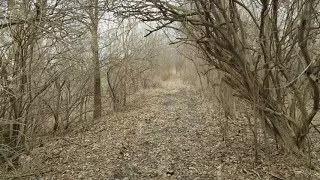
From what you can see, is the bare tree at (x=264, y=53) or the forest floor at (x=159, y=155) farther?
the forest floor at (x=159, y=155)

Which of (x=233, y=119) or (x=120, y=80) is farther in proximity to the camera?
(x=120, y=80)

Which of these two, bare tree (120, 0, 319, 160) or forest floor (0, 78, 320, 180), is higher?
bare tree (120, 0, 319, 160)

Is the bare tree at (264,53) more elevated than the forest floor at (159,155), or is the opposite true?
the bare tree at (264,53)

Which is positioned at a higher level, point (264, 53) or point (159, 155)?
point (264, 53)

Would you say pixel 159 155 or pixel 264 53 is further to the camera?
pixel 159 155

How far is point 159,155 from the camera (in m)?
6.89

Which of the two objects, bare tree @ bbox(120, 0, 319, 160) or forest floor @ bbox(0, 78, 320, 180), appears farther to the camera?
forest floor @ bbox(0, 78, 320, 180)

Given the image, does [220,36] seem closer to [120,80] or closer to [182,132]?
[182,132]

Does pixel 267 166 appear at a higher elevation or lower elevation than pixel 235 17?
lower

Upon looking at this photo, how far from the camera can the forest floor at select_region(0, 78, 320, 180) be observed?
5508mm

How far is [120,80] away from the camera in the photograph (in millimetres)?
13445

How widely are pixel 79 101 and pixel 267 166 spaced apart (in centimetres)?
710

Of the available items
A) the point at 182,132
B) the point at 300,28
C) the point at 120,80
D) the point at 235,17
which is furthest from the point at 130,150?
the point at 120,80

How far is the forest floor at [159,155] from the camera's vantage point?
5.51 meters
